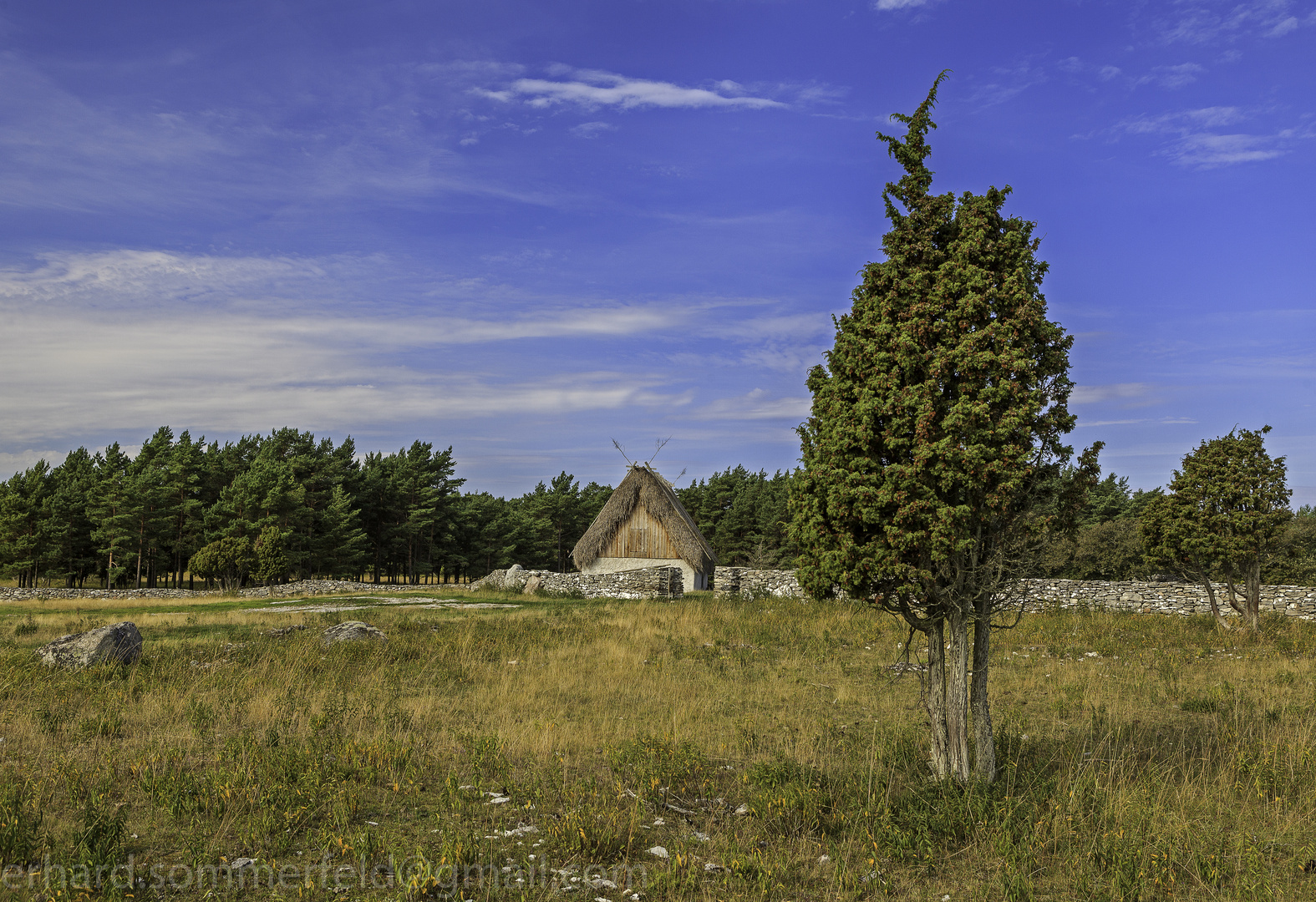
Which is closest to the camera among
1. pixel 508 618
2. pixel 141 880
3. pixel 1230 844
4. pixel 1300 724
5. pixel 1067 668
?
pixel 141 880

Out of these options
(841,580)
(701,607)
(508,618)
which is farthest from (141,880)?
(701,607)

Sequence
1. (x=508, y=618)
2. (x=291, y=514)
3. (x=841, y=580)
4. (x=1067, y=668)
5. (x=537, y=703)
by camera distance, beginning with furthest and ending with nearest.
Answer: (x=291, y=514), (x=508, y=618), (x=1067, y=668), (x=537, y=703), (x=841, y=580)

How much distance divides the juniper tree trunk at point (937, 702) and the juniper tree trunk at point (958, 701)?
78mm

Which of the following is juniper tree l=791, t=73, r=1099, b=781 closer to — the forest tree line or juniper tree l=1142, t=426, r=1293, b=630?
juniper tree l=1142, t=426, r=1293, b=630

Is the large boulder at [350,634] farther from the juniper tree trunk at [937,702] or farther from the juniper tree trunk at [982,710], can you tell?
the juniper tree trunk at [982,710]

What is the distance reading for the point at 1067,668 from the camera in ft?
46.0

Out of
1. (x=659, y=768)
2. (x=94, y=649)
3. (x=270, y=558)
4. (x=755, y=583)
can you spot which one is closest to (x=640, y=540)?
(x=755, y=583)

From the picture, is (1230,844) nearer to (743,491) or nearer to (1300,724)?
(1300,724)

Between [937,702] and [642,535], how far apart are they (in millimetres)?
31346

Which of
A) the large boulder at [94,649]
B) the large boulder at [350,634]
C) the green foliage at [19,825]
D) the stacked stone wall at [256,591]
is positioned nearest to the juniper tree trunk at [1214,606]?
the large boulder at [350,634]

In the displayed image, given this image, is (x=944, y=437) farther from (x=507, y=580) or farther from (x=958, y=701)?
(x=507, y=580)

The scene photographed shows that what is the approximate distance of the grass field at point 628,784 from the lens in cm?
524

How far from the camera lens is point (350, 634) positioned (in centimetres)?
1605

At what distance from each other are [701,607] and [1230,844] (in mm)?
19924
